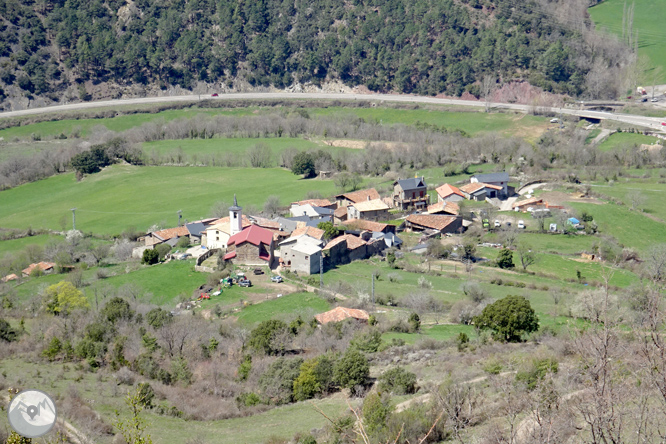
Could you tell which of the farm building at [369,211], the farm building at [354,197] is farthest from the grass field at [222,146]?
the farm building at [369,211]

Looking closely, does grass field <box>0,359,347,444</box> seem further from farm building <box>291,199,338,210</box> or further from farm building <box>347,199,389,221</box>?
farm building <box>291,199,338,210</box>

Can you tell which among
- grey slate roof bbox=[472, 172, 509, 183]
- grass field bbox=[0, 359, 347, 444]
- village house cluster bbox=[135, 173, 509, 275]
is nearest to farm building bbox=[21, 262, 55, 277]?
village house cluster bbox=[135, 173, 509, 275]

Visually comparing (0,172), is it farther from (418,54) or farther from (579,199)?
(418,54)

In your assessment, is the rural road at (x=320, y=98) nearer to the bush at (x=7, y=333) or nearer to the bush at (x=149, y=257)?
the bush at (x=149, y=257)

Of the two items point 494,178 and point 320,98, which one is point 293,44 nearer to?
point 320,98

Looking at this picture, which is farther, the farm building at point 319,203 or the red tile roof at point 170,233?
the farm building at point 319,203

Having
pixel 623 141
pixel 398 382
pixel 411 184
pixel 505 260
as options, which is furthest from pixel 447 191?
pixel 398 382
